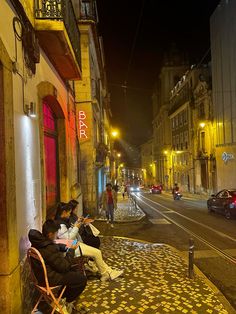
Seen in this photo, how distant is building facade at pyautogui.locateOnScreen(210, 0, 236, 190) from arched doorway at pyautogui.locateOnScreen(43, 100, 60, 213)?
21.6 meters

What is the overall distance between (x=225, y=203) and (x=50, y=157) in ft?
39.3

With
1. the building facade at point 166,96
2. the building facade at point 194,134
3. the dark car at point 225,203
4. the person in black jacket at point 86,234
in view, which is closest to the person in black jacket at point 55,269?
the person in black jacket at point 86,234

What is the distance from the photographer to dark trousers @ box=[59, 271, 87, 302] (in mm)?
4695

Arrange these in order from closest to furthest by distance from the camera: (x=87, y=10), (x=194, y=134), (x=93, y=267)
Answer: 1. (x=93, y=267)
2. (x=87, y=10)
3. (x=194, y=134)

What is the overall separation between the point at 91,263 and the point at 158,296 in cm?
194

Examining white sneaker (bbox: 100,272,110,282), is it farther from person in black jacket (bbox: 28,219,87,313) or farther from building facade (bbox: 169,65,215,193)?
building facade (bbox: 169,65,215,193)

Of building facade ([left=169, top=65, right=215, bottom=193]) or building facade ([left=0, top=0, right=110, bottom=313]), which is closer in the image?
building facade ([left=0, top=0, right=110, bottom=313])

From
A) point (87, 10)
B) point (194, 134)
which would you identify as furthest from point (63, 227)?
point (194, 134)

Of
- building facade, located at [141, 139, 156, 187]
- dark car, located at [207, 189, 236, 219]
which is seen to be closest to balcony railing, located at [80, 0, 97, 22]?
dark car, located at [207, 189, 236, 219]

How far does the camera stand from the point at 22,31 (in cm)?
587

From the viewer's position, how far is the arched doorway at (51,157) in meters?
8.96

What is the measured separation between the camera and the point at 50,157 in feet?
31.4

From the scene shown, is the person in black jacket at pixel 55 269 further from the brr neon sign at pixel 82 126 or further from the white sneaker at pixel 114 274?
the brr neon sign at pixel 82 126

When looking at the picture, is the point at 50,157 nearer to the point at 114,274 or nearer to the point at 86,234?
the point at 86,234
